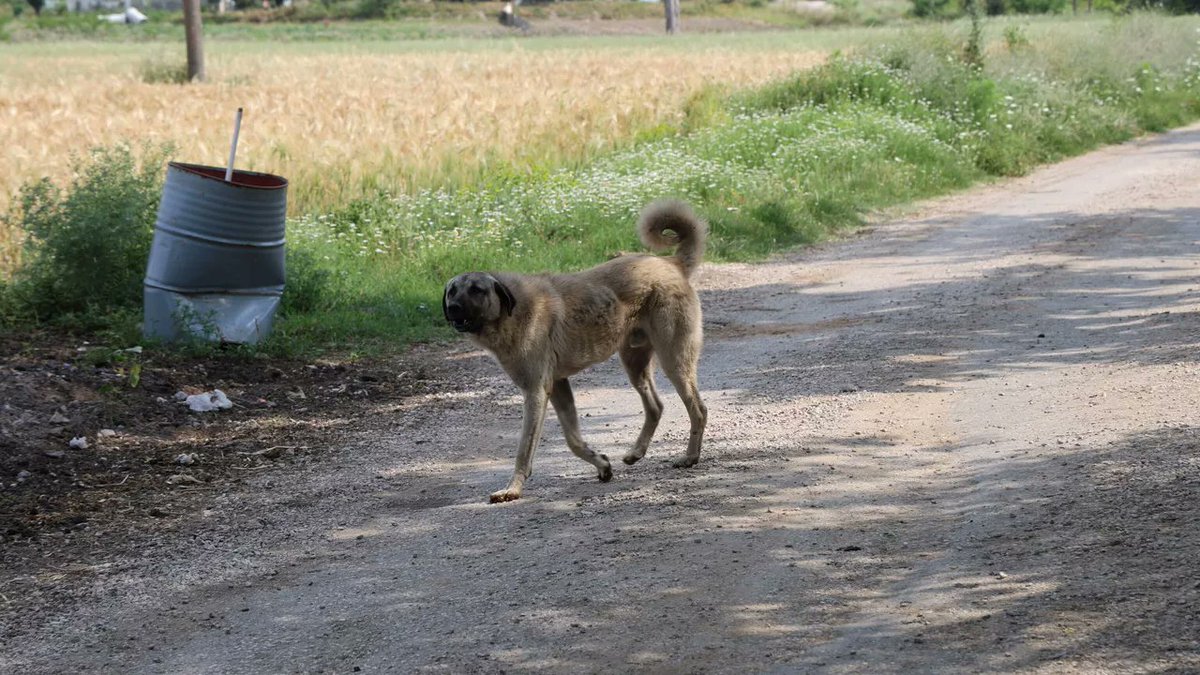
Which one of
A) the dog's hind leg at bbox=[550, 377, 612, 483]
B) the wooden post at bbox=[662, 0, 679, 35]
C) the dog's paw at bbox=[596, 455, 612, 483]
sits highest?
the wooden post at bbox=[662, 0, 679, 35]

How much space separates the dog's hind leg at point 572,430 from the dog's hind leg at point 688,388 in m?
0.47

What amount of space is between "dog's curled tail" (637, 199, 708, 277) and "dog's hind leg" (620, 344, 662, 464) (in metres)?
0.55

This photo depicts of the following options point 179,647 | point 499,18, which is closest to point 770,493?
point 179,647

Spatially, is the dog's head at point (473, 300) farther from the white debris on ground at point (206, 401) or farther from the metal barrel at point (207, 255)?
the metal barrel at point (207, 255)

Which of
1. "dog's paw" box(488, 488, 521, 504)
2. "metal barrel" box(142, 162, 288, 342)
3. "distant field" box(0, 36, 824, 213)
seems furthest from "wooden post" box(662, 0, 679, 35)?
"dog's paw" box(488, 488, 521, 504)

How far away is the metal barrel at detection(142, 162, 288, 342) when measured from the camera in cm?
1065

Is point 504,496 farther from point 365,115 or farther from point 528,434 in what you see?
point 365,115

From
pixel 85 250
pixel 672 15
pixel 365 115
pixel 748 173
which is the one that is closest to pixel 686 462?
pixel 85 250

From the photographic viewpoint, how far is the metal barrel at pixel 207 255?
1065 centimetres

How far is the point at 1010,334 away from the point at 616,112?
13.3 meters

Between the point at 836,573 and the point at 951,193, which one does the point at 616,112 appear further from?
the point at 836,573

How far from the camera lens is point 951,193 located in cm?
2000

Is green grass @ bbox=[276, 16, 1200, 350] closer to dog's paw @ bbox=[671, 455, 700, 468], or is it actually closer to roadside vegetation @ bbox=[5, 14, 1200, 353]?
roadside vegetation @ bbox=[5, 14, 1200, 353]

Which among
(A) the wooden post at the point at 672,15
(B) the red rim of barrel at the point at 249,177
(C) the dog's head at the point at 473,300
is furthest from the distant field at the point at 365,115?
(A) the wooden post at the point at 672,15
